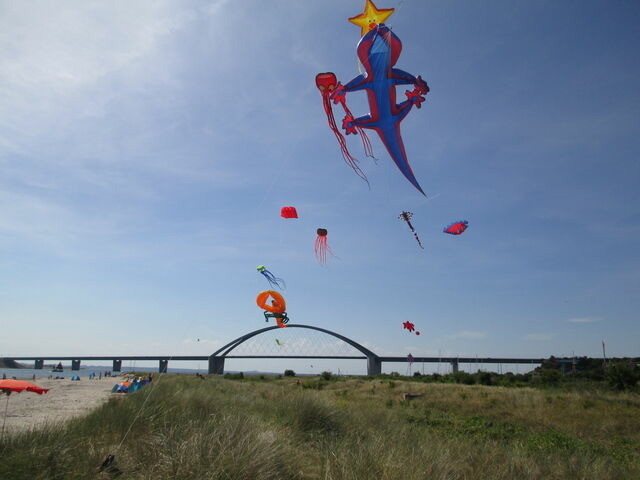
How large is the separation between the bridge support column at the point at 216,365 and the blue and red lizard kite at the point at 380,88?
4820 inches

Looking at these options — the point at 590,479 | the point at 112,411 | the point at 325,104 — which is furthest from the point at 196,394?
the point at 590,479

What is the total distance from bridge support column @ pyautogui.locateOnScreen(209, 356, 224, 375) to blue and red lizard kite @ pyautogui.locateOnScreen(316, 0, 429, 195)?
12243 centimetres

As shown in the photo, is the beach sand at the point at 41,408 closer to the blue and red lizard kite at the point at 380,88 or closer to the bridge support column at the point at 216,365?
the blue and red lizard kite at the point at 380,88

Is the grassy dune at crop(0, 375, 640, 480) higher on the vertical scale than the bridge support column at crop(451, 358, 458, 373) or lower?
higher

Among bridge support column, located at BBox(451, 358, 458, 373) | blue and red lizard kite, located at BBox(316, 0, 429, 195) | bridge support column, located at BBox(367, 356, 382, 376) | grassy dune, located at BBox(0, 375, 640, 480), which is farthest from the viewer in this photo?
bridge support column, located at BBox(367, 356, 382, 376)

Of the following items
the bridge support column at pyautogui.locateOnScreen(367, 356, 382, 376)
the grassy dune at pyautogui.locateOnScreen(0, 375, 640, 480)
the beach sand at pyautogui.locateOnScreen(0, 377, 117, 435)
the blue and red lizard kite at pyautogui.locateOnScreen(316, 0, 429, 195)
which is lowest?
the bridge support column at pyautogui.locateOnScreen(367, 356, 382, 376)

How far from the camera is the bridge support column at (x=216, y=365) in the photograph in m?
122

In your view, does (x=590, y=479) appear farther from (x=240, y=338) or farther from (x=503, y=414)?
(x=240, y=338)

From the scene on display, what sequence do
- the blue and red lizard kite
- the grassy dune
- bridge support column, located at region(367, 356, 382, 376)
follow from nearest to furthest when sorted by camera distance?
the grassy dune < the blue and red lizard kite < bridge support column, located at region(367, 356, 382, 376)

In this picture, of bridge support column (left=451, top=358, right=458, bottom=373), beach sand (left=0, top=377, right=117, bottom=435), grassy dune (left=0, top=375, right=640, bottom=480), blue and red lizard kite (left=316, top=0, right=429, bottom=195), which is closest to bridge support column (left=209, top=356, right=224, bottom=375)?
bridge support column (left=451, top=358, right=458, bottom=373)

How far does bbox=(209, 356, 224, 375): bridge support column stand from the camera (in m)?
122

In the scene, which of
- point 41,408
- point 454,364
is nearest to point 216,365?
point 454,364

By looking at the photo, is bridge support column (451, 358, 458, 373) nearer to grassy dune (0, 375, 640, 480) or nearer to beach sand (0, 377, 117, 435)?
beach sand (0, 377, 117, 435)

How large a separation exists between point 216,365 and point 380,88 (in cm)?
12532
